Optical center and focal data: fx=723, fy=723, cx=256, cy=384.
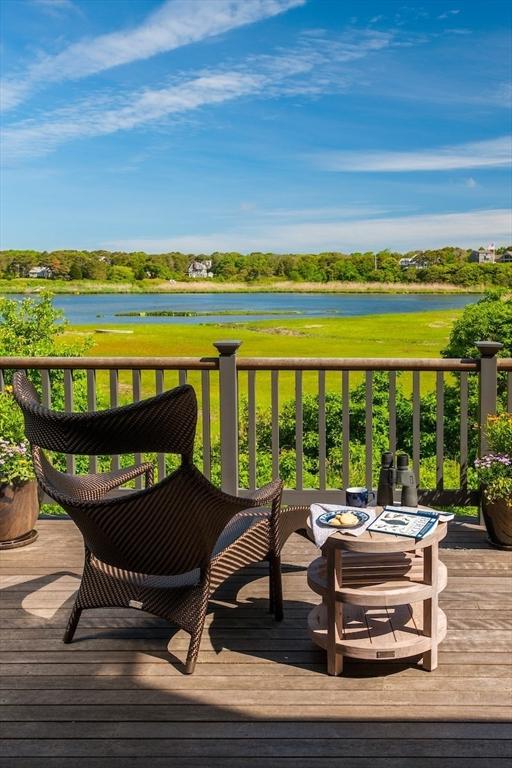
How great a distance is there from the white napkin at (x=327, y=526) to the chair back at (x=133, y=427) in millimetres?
575

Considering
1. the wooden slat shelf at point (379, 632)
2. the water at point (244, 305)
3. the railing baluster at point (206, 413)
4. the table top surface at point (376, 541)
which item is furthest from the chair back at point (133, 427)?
the water at point (244, 305)

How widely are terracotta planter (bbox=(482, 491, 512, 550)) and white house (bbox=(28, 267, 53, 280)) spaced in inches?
661

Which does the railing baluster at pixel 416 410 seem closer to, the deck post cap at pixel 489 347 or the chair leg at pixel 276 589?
the deck post cap at pixel 489 347

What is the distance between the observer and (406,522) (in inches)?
106

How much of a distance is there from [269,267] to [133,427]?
24171mm

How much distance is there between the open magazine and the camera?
257cm

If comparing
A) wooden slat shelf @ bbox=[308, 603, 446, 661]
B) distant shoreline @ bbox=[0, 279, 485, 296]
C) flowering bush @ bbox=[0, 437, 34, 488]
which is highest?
distant shoreline @ bbox=[0, 279, 485, 296]

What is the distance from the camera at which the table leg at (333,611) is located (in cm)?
258

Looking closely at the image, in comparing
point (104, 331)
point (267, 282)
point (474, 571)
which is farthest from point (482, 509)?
point (267, 282)

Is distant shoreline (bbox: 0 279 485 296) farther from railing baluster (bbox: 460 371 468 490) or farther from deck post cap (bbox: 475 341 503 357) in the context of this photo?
deck post cap (bbox: 475 341 503 357)

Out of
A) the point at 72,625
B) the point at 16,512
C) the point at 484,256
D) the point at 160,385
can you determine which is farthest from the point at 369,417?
the point at 484,256

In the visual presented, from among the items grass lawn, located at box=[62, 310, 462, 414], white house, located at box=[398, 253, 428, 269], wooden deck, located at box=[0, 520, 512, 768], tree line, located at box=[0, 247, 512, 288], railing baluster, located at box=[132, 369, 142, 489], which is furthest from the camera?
white house, located at box=[398, 253, 428, 269]

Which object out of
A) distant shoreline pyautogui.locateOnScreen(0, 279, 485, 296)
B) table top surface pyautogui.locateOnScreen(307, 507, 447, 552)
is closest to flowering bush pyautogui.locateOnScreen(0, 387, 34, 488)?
table top surface pyautogui.locateOnScreen(307, 507, 447, 552)

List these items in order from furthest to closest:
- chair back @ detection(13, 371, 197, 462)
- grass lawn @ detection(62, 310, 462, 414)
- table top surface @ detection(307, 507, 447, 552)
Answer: grass lawn @ detection(62, 310, 462, 414) → table top surface @ detection(307, 507, 447, 552) → chair back @ detection(13, 371, 197, 462)
